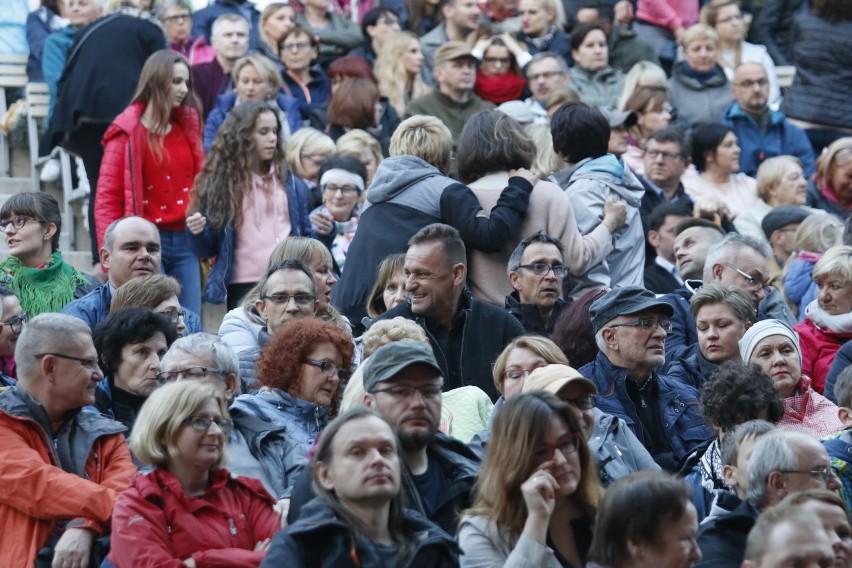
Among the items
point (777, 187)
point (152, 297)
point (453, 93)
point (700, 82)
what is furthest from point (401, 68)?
point (152, 297)

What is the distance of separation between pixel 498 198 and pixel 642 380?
1.75 m

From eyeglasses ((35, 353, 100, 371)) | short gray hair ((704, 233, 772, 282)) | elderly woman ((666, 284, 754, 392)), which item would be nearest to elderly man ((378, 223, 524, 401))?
elderly woman ((666, 284, 754, 392))

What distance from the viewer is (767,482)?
7512 millimetres

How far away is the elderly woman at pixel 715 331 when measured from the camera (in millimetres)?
9828

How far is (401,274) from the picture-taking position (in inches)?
401

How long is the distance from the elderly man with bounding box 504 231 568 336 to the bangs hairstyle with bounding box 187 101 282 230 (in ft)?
7.71

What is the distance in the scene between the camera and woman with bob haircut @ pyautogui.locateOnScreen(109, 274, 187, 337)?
961cm

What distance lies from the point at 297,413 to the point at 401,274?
1.75m

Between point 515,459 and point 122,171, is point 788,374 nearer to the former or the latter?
point 515,459

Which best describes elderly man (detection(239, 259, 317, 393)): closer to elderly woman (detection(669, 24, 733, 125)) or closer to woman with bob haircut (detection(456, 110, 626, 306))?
woman with bob haircut (detection(456, 110, 626, 306))

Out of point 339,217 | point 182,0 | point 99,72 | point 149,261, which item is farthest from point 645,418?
point 182,0

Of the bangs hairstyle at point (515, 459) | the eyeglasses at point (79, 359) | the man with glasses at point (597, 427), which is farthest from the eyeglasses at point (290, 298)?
the bangs hairstyle at point (515, 459)

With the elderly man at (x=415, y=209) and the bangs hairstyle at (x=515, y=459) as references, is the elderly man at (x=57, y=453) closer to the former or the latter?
the bangs hairstyle at (x=515, y=459)

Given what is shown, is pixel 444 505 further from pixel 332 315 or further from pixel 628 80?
pixel 628 80
